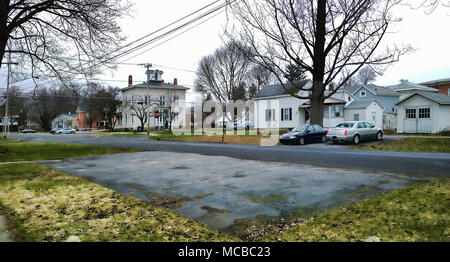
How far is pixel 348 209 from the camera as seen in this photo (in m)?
4.73

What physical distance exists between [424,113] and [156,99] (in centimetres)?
4956

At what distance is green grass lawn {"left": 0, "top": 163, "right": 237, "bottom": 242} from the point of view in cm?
383

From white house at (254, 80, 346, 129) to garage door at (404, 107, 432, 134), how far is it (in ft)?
25.7

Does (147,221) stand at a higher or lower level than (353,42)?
lower

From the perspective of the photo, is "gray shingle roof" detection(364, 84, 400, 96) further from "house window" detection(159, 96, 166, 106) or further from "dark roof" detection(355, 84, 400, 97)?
"house window" detection(159, 96, 166, 106)

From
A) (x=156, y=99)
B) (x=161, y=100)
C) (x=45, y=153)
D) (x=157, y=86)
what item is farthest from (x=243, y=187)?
(x=157, y=86)

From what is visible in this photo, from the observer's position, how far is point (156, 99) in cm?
6109

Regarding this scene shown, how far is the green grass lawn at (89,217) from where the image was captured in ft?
12.6

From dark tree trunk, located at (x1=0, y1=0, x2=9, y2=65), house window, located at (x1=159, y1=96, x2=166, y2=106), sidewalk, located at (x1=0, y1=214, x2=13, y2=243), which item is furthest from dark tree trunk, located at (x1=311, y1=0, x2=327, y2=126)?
house window, located at (x1=159, y1=96, x2=166, y2=106)

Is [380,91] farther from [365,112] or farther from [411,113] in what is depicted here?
[411,113]
